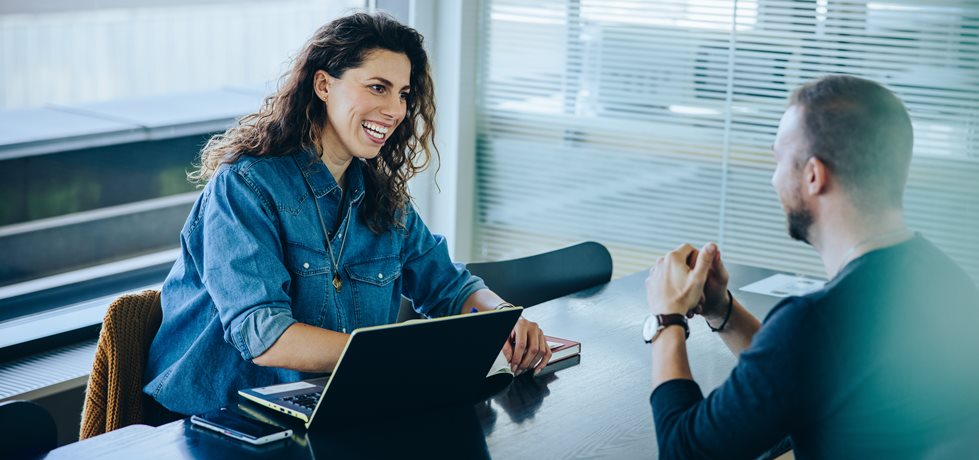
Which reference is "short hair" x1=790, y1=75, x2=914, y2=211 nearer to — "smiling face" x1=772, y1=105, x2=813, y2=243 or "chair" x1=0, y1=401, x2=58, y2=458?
"smiling face" x1=772, y1=105, x2=813, y2=243

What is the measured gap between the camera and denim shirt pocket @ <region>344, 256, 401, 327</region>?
7.47 ft

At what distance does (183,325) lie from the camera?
2143 mm

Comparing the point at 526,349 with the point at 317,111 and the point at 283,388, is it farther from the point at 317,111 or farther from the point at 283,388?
the point at 317,111

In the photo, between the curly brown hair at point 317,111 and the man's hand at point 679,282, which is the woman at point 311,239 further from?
the man's hand at point 679,282

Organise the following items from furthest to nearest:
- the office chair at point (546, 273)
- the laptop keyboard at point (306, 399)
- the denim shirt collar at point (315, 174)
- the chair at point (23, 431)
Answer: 1. the office chair at point (546, 273)
2. the denim shirt collar at point (315, 174)
3. the laptop keyboard at point (306, 399)
4. the chair at point (23, 431)

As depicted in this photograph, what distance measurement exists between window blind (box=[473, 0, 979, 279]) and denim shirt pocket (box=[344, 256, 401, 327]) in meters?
2.14

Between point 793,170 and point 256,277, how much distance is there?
999 mm

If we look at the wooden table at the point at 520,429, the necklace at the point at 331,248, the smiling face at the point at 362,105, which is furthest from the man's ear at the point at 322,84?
the wooden table at the point at 520,429

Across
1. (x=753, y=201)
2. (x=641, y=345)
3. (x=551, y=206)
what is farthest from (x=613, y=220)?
(x=641, y=345)

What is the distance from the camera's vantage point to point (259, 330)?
6.38 ft

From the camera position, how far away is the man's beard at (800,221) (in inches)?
59.6

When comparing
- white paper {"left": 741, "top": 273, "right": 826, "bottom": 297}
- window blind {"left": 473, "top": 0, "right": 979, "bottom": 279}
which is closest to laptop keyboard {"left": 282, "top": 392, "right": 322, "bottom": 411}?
white paper {"left": 741, "top": 273, "right": 826, "bottom": 297}

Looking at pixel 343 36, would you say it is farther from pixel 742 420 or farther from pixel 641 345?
pixel 742 420

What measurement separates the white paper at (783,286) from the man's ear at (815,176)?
1.30 m
